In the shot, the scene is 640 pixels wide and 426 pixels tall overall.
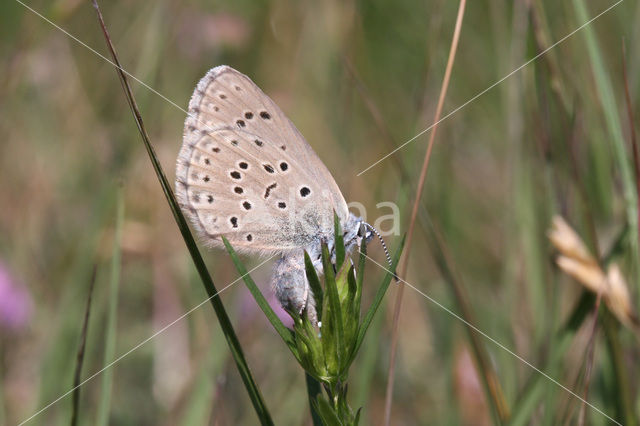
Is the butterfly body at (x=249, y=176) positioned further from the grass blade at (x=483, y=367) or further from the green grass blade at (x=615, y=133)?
the green grass blade at (x=615, y=133)

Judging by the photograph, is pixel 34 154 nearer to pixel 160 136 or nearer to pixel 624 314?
pixel 160 136

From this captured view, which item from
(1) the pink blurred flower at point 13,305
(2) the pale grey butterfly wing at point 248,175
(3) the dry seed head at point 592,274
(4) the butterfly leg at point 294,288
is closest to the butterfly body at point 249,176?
(2) the pale grey butterfly wing at point 248,175

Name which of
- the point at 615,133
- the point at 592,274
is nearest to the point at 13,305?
the point at 592,274

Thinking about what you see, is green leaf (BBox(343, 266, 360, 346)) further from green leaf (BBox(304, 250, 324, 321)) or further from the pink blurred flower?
the pink blurred flower

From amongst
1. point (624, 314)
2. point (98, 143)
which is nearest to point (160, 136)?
point (98, 143)

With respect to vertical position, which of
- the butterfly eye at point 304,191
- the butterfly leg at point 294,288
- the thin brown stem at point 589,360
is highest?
the butterfly eye at point 304,191

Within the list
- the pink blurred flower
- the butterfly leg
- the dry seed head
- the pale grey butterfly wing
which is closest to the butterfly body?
the pale grey butterfly wing

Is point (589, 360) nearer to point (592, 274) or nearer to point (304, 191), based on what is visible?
point (592, 274)
